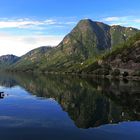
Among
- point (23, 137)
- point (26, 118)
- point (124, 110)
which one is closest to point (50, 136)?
point (23, 137)

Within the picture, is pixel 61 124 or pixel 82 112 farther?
pixel 82 112

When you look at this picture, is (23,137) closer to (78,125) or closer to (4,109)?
(78,125)

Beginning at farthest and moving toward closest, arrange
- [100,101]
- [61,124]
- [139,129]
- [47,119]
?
[100,101] → [47,119] → [61,124] → [139,129]

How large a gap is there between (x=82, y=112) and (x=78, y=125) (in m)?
24.5

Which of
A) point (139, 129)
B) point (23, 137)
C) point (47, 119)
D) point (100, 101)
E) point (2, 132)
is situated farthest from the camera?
point (100, 101)

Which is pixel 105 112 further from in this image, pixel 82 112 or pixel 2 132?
pixel 2 132

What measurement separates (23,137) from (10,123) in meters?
16.7

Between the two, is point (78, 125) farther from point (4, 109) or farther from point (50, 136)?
point (4, 109)

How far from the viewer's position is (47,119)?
3548 inches

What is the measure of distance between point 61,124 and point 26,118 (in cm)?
1342

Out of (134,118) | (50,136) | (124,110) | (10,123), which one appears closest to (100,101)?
(124,110)

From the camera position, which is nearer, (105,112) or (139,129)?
(139,129)

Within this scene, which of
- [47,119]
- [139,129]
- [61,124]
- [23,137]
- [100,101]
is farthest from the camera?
[100,101]

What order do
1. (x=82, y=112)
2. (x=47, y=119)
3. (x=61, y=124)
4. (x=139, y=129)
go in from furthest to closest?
(x=82, y=112), (x=47, y=119), (x=61, y=124), (x=139, y=129)
